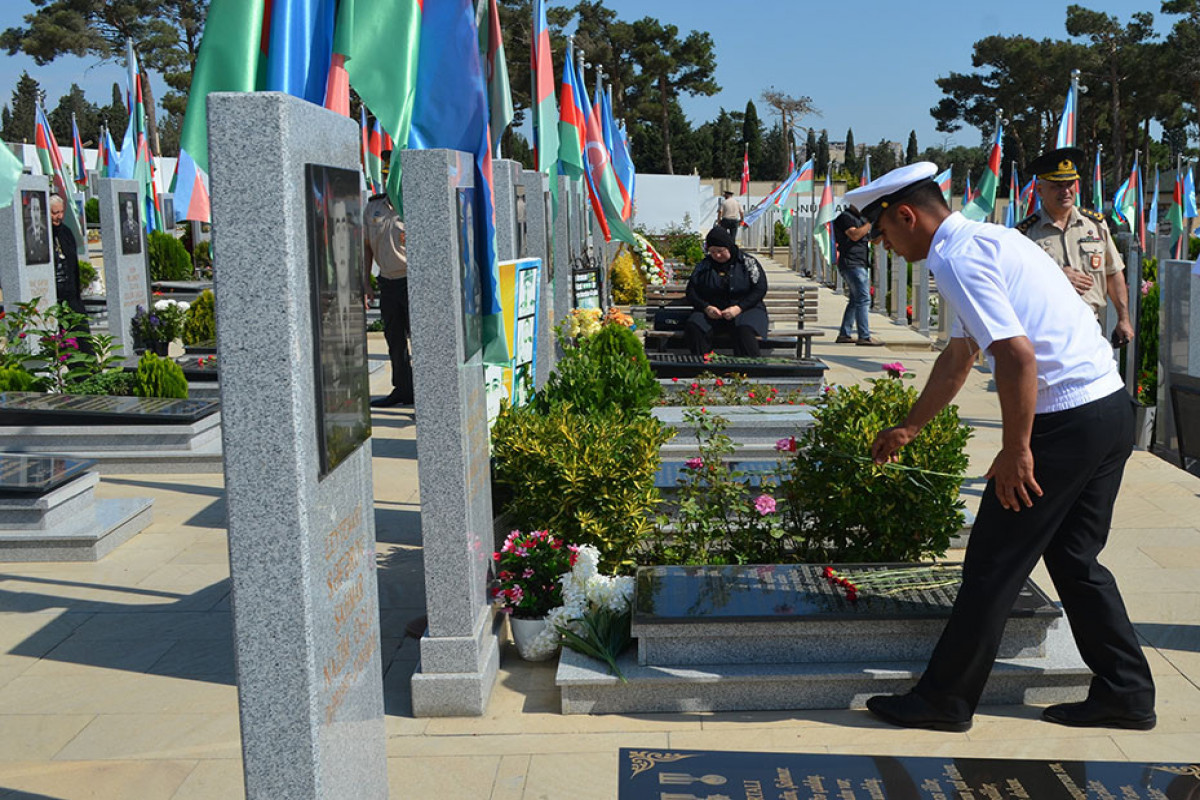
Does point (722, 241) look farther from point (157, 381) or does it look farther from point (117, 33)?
point (117, 33)

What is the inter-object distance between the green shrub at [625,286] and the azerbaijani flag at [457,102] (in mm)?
14475

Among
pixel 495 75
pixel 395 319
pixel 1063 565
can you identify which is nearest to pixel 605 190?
pixel 395 319

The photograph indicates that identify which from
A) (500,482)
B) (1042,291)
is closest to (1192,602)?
(1042,291)

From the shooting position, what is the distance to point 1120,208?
2450cm


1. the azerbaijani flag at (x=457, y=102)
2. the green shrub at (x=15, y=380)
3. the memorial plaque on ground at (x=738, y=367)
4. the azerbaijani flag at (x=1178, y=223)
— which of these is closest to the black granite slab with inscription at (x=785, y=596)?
the azerbaijani flag at (x=457, y=102)

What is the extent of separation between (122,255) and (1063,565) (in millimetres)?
11614

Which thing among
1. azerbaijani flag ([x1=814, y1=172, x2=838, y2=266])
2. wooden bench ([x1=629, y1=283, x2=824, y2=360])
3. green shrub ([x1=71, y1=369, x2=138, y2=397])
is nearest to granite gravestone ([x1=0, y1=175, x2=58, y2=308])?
green shrub ([x1=71, y1=369, x2=138, y2=397])

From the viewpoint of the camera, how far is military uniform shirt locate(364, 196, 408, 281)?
11039 mm

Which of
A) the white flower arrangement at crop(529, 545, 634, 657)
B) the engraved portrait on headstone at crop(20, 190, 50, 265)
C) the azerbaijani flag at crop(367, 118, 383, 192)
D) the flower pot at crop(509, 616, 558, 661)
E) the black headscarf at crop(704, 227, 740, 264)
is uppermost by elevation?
the azerbaijani flag at crop(367, 118, 383, 192)

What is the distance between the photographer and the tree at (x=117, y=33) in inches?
1844

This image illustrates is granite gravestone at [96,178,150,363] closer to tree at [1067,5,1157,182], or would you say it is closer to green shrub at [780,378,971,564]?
green shrub at [780,378,971,564]

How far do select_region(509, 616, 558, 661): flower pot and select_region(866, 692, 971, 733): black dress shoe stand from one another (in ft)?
4.60

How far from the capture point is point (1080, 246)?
7406 millimetres

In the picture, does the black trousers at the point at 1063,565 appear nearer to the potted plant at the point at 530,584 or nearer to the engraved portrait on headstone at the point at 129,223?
the potted plant at the point at 530,584
